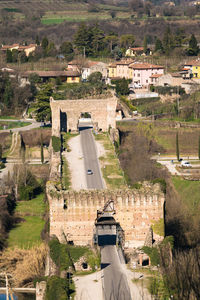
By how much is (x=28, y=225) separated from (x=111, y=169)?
24.5ft

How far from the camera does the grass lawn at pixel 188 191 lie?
164 ft

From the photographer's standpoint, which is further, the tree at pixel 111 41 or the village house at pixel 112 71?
the tree at pixel 111 41

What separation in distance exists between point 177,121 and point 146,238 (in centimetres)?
4135

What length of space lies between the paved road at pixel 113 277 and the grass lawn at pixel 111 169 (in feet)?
22.6

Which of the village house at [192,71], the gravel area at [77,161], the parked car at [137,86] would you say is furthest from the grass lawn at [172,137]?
the village house at [192,71]

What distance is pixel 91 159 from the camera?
45781 mm

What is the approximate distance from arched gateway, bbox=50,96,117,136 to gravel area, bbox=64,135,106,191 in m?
1.92

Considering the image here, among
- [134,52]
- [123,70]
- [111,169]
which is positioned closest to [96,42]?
[134,52]

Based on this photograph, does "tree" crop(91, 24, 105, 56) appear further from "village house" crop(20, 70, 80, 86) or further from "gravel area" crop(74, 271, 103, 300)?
"gravel area" crop(74, 271, 103, 300)

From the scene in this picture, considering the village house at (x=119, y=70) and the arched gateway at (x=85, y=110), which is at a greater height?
the arched gateway at (x=85, y=110)

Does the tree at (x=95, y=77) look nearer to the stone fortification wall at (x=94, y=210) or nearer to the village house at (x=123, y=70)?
the village house at (x=123, y=70)

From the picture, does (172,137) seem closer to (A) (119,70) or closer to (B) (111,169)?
(B) (111,169)

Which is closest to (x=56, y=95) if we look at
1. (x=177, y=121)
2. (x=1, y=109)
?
(x=1, y=109)

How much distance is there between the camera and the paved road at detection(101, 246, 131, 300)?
26.7 meters
